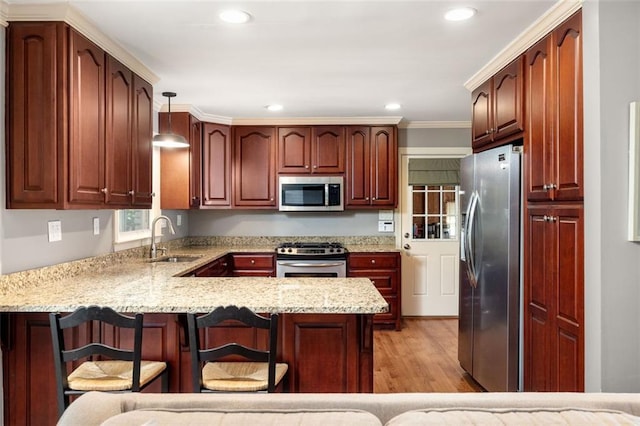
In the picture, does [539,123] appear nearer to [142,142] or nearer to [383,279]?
[142,142]

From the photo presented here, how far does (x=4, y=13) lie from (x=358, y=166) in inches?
134

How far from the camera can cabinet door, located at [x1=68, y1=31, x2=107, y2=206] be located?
7.30 feet

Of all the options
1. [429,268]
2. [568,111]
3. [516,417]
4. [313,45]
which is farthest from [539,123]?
[429,268]

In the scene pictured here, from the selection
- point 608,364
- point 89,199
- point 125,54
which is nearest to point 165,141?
point 125,54

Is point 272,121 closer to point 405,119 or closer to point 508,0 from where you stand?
point 405,119

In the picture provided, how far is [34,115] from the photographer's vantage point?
217 centimetres

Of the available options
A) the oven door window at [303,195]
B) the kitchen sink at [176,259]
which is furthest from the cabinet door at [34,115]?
the oven door window at [303,195]

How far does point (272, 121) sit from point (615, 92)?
3.54 metres

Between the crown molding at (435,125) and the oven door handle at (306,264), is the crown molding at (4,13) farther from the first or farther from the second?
the crown molding at (435,125)

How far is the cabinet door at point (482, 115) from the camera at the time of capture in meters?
3.07

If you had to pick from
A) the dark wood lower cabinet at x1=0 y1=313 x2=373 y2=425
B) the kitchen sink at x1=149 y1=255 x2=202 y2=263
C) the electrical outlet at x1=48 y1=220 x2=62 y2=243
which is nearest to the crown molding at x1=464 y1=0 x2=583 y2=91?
the dark wood lower cabinet at x1=0 y1=313 x2=373 y2=425

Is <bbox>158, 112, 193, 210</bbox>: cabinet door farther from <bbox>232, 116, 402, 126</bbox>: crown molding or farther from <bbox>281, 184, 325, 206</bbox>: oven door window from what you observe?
<bbox>281, 184, 325, 206</bbox>: oven door window

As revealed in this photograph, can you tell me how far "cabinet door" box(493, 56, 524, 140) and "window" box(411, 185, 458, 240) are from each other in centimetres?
231

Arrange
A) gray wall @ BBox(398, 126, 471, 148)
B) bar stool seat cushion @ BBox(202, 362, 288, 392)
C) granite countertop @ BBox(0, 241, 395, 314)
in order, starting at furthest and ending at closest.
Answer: gray wall @ BBox(398, 126, 471, 148) → granite countertop @ BBox(0, 241, 395, 314) → bar stool seat cushion @ BBox(202, 362, 288, 392)
